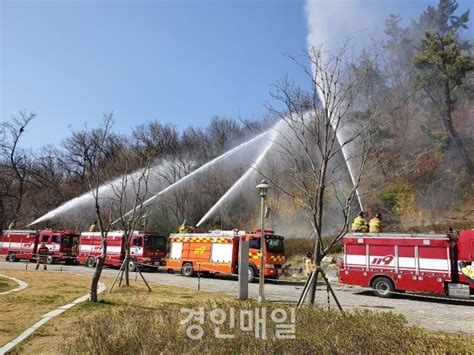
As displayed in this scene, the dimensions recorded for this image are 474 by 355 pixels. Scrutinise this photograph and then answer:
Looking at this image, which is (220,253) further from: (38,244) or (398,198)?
(38,244)

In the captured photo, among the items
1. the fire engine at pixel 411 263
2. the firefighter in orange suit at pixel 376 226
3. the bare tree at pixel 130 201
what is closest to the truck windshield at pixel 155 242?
the bare tree at pixel 130 201

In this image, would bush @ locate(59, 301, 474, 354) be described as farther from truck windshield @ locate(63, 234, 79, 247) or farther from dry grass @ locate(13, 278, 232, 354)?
truck windshield @ locate(63, 234, 79, 247)

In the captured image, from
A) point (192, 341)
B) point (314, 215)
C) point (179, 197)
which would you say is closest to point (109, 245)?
point (179, 197)

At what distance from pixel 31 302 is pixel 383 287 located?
12.2m

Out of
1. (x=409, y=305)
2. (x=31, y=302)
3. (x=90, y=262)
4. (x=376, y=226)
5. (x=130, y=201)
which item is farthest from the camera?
(x=130, y=201)

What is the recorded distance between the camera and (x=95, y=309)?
10406 millimetres

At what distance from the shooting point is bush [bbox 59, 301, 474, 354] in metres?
5.21

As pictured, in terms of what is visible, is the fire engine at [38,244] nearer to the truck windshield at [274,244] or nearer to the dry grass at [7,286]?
the dry grass at [7,286]

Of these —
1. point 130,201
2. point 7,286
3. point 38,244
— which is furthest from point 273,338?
point 130,201

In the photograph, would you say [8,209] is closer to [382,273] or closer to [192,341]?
[382,273]

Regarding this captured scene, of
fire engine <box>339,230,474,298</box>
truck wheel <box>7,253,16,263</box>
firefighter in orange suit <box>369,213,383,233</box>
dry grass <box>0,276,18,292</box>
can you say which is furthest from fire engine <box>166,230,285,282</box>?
truck wheel <box>7,253,16,263</box>

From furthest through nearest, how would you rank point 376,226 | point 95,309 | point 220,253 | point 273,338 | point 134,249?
point 134,249 < point 220,253 < point 376,226 < point 95,309 < point 273,338

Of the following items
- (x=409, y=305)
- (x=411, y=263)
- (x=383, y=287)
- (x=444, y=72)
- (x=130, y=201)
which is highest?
(x=444, y=72)

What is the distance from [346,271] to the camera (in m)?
16.8
